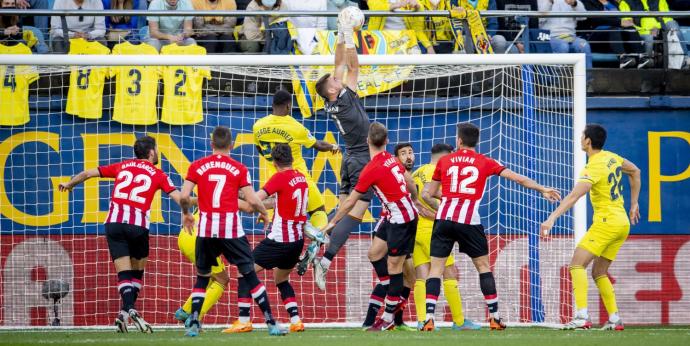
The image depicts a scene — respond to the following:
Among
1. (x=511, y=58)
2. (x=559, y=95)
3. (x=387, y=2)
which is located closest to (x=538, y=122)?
Result: (x=559, y=95)

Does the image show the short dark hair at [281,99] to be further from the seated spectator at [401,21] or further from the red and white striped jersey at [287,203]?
the seated spectator at [401,21]

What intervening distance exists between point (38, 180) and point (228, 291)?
2.66 metres

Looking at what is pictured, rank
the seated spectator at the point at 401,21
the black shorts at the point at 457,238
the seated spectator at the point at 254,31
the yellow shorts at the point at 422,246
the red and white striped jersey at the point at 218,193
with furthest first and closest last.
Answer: the seated spectator at the point at 254,31 → the seated spectator at the point at 401,21 → the yellow shorts at the point at 422,246 → the black shorts at the point at 457,238 → the red and white striped jersey at the point at 218,193

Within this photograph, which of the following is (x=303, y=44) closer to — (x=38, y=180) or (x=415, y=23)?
(x=415, y=23)

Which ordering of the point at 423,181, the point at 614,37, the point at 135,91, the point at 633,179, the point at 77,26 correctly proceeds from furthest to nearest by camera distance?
the point at 614,37, the point at 77,26, the point at 135,91, the point at 423,181, the point at 633,179

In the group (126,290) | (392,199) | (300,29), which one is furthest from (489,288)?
(300,29)

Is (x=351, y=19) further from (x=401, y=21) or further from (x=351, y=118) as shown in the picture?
(x=401, y=21)

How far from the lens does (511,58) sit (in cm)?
1238

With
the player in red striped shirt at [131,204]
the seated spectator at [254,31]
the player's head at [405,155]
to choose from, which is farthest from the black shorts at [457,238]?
the seated spectator at [254,31]

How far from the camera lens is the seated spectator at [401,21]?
1479cm

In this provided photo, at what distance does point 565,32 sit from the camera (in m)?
15.6

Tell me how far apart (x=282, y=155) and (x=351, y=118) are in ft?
3.88

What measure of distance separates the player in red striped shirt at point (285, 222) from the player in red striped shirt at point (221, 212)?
1.61 ft

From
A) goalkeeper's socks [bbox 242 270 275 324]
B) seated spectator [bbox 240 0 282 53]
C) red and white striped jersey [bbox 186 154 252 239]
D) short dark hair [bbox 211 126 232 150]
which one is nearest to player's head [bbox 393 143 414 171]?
red and white striped jersey [bbox 186 154 252 239]
